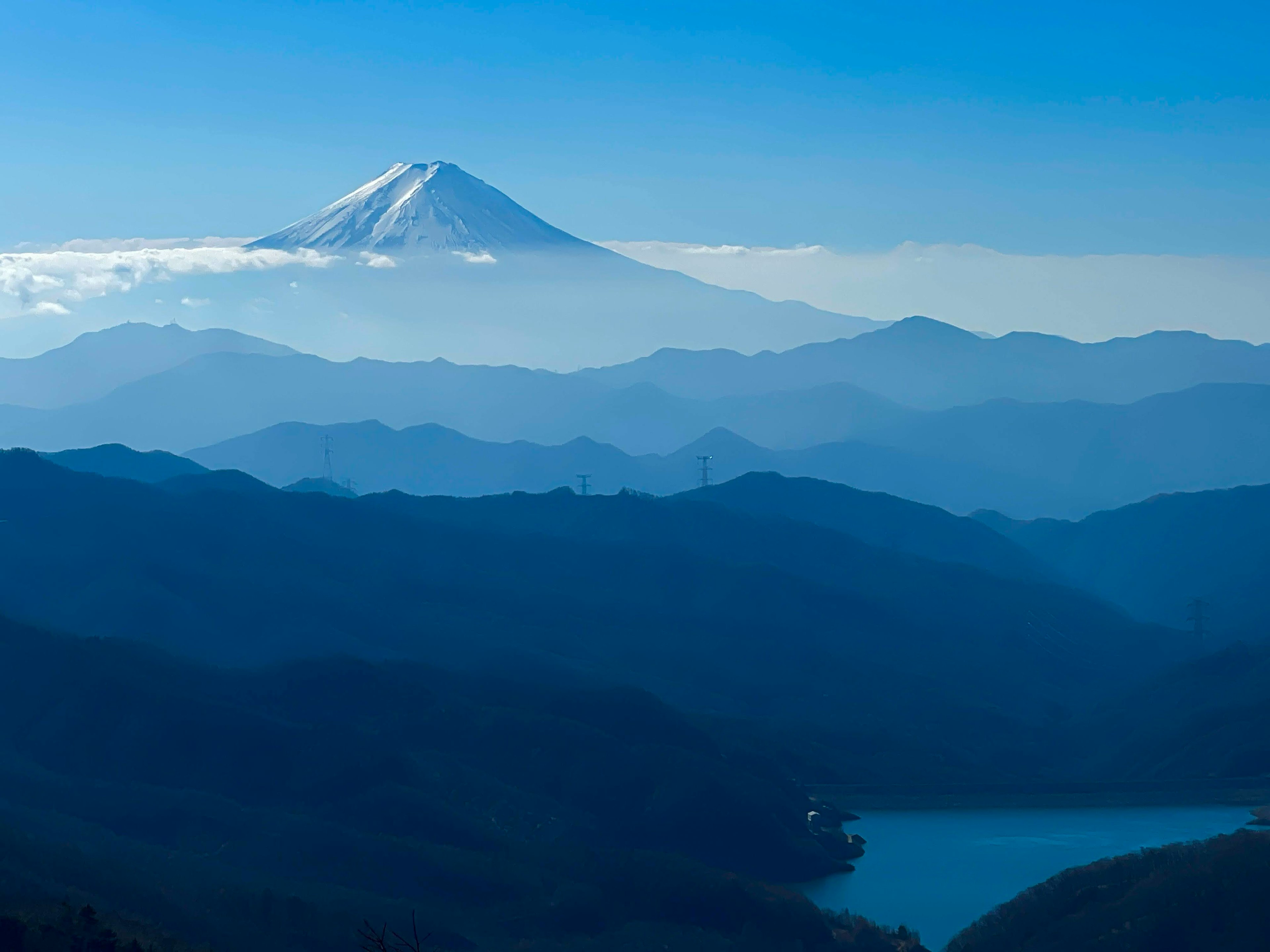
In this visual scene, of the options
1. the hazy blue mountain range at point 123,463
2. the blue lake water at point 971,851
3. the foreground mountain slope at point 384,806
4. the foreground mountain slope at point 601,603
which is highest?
the hazy blue mountain range at point 123,463

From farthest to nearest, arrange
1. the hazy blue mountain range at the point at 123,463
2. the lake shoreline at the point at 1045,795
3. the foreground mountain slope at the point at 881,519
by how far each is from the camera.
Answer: the foreground mountain slope at the point at 881,519 < the hazy blue mountain range at the point at 123,463 < the lake shoreline at the point at 1045,795

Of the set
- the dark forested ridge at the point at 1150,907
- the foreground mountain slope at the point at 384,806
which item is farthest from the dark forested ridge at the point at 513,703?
the dark forested ridge at the point at 1150,907

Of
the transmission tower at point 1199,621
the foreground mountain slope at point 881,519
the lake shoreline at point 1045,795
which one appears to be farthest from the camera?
the foreground mountain slope at point 881,519

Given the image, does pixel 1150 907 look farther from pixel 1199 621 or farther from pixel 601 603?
pixel 1199 621

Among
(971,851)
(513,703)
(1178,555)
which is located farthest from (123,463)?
(971,851)

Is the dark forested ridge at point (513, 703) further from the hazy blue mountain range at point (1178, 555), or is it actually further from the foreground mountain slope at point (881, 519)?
the hazy blue mountain range at point (1178, 555)

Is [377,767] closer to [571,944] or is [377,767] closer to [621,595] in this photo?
[571,944]

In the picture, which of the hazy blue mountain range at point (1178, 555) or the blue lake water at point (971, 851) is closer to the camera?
the blue lake water at point (971, 851)
